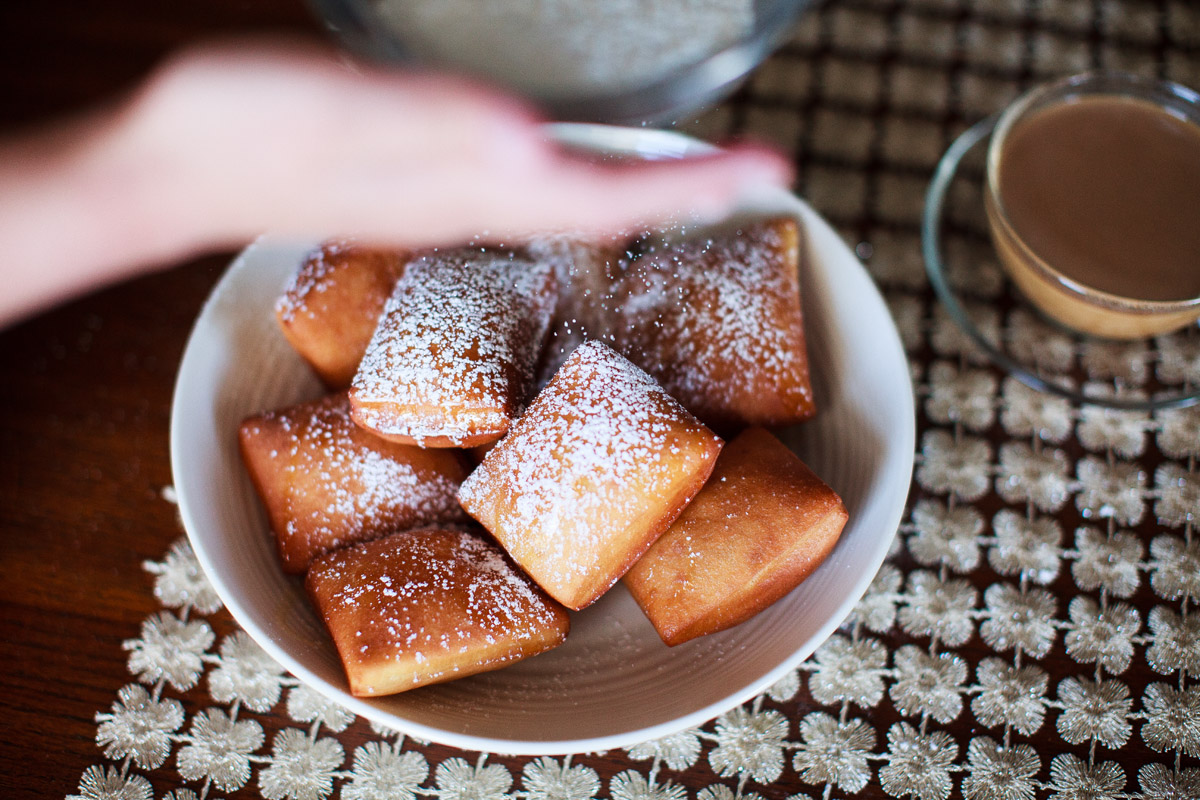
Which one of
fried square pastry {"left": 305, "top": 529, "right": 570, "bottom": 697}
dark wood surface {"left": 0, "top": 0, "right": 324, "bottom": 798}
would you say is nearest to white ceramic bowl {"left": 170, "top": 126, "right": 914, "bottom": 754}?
→ fried square pastry {"left": 305, "top": 529, "right": 570, "bottom": 697}

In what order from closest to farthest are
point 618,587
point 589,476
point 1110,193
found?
point 589,476 → point 618,587 → point 1110,193

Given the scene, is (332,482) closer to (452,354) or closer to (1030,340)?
(452,354)

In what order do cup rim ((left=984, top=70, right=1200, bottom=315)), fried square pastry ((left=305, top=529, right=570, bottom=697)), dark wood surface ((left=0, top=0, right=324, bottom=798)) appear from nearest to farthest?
fried square pastry ((left=305, top=529, right=570, bottom=697)), dark wood surface ((left=0, top=0, right=324, bottom=798)), cup rim ((left=984, top=70, right=1200, bottom=315))

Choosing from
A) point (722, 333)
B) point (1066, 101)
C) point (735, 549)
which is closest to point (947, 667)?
point (735, 549)

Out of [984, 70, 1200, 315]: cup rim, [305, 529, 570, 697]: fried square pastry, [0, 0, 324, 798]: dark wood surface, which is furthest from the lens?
[984, 70, 1200, 315]: cup rim

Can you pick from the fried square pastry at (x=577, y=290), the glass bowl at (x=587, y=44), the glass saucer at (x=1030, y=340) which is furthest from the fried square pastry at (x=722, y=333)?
the glass saucer at (x=1030, y=340)

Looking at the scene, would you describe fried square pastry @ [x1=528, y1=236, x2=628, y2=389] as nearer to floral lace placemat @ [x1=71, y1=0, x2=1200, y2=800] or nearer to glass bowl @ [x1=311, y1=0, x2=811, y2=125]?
glass bowl @ [x1=311, y1=0, x2=811, y2=125]
